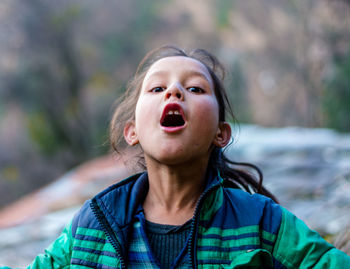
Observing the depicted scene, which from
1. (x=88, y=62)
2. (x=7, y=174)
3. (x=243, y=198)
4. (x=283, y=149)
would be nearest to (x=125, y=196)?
(x=243, y=198)

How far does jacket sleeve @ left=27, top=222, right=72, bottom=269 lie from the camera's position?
4.48 ft

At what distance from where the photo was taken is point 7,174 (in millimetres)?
10625

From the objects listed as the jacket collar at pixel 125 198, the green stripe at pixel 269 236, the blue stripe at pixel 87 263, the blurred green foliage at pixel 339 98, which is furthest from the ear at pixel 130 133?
the blurred green foliage at pixel 339 98

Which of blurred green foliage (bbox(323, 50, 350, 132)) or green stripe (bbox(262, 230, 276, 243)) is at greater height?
blurred green foliage (bbox(323, 50, 350, 132))

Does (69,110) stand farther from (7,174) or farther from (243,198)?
(243,198)

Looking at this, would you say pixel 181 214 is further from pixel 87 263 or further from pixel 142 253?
pixel 87 263

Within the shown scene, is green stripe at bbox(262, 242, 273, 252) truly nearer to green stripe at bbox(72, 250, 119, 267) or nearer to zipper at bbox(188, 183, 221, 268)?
zipper at bbox(188, 183, 221, 268)

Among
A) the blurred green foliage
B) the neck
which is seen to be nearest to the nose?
the neck

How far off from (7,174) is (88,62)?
14.2 feet

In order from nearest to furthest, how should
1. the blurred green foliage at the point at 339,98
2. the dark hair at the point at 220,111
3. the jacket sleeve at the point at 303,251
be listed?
the jacket sleeve at the point at 303,251, the dark hair at the point at 220,111, the blurred green foliage at the point at 339,98

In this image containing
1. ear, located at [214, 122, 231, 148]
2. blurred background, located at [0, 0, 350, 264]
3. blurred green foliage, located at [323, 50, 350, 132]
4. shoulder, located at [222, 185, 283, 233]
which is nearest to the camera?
shoulder, located at [222, 185, 283, 233]

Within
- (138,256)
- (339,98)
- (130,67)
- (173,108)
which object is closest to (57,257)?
(138,256)

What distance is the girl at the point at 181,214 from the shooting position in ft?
3.97

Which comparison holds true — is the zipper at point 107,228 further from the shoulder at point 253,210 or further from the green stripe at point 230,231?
the shoulder at point 253,210
